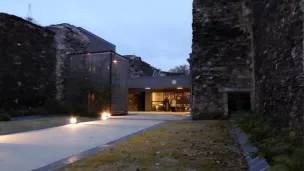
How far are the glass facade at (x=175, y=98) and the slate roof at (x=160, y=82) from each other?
1896 mm

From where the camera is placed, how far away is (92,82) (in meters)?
14.6

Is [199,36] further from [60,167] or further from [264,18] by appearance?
[60,167]

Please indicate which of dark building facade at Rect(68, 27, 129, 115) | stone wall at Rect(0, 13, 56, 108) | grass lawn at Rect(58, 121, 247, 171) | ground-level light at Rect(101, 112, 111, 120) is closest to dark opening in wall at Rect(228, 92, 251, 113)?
ground-level light at Rect(101, 112, 111, 120)

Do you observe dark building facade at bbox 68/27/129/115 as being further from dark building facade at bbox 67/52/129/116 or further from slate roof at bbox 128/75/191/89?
slate roof at bbox 128/75/191/89

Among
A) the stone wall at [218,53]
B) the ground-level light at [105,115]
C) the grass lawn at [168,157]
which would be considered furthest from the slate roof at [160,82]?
the grass lawn at [168,157]

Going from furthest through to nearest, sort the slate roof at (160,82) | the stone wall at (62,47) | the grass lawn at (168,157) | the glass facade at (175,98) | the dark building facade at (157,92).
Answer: the glass facade at (175,98)
the dark building facade at (157,92)
the slate roof at (160,82)
the stone wall at (62,47)
the grass lawn at (168,157)


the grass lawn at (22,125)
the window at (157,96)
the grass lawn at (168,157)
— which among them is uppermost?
the window at (157,96)

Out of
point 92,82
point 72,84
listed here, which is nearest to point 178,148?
point 92,82

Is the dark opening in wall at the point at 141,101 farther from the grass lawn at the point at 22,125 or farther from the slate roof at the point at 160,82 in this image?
the grass lawn at the point at 22,125

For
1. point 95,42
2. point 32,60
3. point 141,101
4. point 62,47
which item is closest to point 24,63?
point 32,60

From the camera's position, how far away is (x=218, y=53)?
11.2 meters

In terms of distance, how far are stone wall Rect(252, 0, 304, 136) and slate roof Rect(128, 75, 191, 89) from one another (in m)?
14.5

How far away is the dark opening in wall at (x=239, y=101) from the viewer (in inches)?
446

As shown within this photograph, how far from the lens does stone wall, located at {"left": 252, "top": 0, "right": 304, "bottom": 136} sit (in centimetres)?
437
